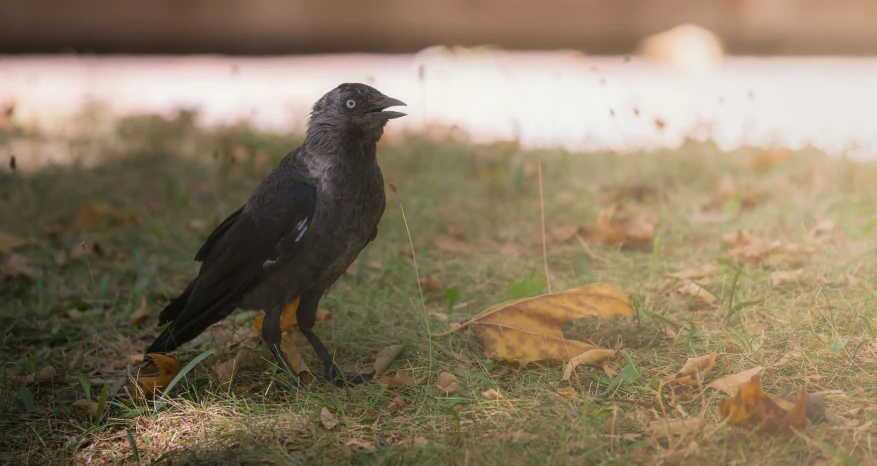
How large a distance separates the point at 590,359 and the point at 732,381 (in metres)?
0.49

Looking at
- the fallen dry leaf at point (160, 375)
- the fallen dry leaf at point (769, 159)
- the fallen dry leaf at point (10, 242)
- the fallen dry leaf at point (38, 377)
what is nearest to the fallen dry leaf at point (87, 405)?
the fallen dry leaf at point (160, 375)

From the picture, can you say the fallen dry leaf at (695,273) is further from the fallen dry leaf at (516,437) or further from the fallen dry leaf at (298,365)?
the fallen dry leaf at (298,365)

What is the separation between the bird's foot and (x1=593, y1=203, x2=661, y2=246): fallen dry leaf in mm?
1707

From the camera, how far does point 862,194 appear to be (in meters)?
4.95

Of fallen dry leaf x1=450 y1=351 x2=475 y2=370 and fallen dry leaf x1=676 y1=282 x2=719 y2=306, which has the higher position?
fallen dry leaf x1=676 y1=282 x2=719 y2=306

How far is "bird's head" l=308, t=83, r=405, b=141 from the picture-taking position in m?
3.32

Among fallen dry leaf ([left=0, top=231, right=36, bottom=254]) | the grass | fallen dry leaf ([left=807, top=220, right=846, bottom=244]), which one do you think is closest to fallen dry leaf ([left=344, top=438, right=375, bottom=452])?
the grass

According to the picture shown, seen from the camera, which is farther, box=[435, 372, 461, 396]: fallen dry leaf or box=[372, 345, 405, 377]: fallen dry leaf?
box=[372, 345, 405, 377]: fallen dry leaf

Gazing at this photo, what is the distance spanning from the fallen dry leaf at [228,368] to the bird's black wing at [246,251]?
0.21 m

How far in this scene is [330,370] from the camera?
3.21m

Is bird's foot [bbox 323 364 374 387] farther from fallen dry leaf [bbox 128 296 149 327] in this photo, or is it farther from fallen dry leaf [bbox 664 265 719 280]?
fallen dry leaf [bbox 664 265 719 280]

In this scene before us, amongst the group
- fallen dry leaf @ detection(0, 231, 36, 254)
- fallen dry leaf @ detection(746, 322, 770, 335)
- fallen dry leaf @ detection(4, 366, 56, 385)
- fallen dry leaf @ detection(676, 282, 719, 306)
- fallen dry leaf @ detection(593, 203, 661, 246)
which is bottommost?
fallen dry leaf @ detection(746, 322, 770, 335)

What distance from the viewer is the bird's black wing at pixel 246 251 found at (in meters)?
3.16

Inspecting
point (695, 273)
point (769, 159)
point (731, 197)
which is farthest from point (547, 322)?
point (769, 159)
